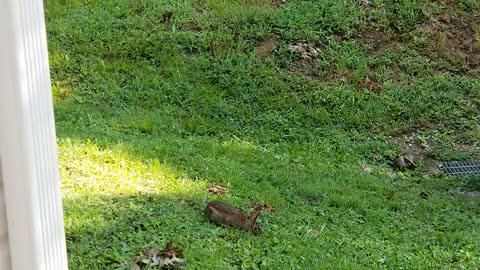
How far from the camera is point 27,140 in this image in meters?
1.67

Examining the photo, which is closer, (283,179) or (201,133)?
(283,179)

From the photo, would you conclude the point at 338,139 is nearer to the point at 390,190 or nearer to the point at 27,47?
the point at 390,190

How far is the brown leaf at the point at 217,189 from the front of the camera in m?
4.34

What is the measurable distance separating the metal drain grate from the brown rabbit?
2545 millimetres

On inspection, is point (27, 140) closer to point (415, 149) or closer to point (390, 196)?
point (390, 196)

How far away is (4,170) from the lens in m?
1.69

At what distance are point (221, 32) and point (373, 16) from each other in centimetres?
177

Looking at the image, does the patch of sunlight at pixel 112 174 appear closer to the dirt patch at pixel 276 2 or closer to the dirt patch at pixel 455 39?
the dirt patch at pixel 276 2

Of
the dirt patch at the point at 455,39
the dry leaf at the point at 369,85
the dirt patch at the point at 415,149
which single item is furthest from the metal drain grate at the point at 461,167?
the dirt patch at the point at 455,39

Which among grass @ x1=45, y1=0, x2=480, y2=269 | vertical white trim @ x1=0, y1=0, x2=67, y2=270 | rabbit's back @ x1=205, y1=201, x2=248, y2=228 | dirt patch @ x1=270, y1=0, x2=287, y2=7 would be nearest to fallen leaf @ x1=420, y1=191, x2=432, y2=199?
grass @ x1=45, y1=0, x2=480, y2=269

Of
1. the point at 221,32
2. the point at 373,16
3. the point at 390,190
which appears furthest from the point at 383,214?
the point at 373,16

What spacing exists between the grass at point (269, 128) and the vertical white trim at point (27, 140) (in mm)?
1348

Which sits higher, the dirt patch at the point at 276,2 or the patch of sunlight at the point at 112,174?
the dirt patch at the point at 276,2

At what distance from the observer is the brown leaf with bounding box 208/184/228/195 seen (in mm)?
4344
